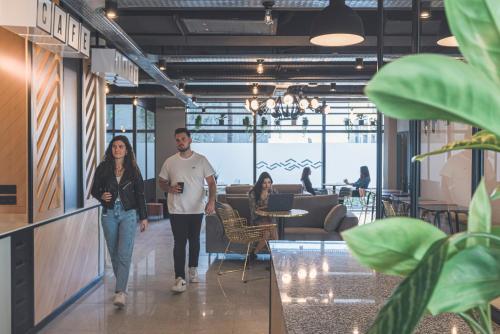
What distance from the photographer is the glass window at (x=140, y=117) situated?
43.2ft

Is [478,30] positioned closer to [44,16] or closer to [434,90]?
[434,90]

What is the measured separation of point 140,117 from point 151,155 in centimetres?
143

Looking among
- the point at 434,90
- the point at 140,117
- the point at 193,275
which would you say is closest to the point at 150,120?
the point at 140,117

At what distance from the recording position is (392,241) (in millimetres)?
→ 561

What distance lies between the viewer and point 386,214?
342 inches

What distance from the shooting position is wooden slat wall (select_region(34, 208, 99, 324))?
14.3 feet

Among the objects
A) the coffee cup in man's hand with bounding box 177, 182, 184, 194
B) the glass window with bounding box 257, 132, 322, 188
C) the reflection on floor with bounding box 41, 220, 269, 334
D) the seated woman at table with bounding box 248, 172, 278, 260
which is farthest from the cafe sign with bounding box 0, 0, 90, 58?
the glass window with bounding box 257, 132, 322, 188

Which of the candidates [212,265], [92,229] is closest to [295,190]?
[212,265]

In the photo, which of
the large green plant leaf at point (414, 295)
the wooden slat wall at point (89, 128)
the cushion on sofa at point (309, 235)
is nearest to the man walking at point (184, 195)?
the wooden slat wall at point (89, 128)

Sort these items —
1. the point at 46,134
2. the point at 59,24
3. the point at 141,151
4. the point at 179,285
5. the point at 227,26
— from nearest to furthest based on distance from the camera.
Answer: the point at 59,24, the point at 46,134, the point at 179,285, the point at 227,26, the point at 141,151

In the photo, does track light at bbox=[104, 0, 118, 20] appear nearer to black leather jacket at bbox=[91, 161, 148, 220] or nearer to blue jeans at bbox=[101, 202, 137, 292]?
black leather jacket at bbox=[91, 161, 148, 220]

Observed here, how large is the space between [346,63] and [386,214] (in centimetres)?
311

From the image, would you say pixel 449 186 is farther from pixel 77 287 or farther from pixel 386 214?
pixel 77 287

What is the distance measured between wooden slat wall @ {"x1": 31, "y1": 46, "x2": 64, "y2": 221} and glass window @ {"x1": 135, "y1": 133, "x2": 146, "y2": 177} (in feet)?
26.2
